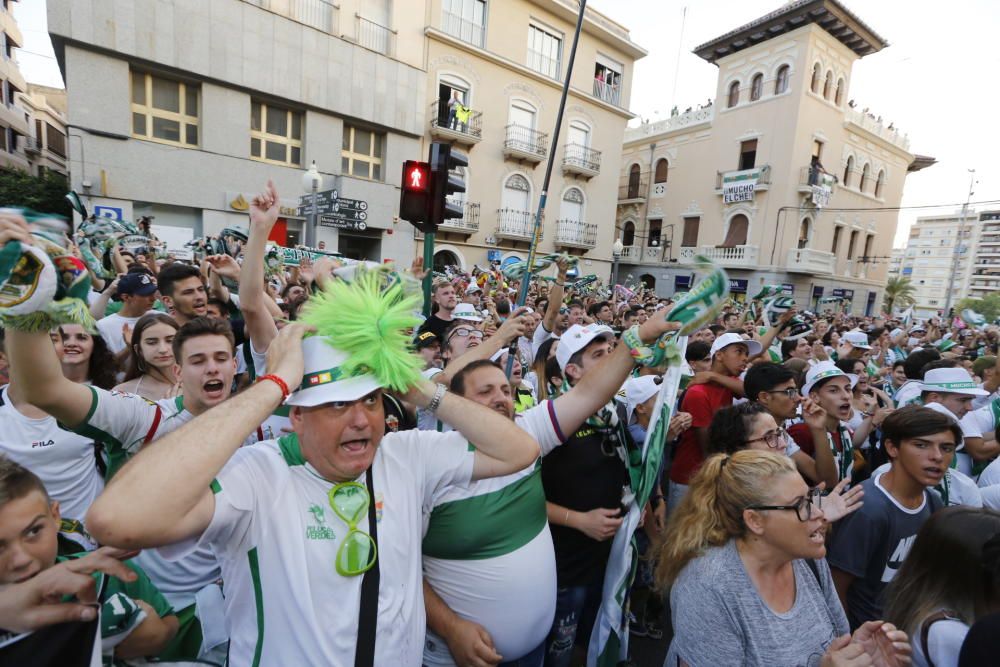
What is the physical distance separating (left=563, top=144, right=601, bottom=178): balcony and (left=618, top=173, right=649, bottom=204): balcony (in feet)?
25.9

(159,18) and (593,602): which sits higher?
(159,18)

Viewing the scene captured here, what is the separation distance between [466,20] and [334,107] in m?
7.79

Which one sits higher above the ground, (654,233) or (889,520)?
(654,233)

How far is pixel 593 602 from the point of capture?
8.80 feet

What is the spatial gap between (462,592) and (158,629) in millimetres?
1050

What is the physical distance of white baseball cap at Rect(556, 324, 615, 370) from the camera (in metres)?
3.02

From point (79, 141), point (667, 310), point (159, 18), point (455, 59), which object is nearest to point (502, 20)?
point (455, 59)

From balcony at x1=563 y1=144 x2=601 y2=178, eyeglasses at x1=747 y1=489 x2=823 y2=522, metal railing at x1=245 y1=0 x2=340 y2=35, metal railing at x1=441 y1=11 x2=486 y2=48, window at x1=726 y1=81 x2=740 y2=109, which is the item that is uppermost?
window at x1=726 y1=81 x2=740 y2=109

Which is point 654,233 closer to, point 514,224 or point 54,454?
point 514,224

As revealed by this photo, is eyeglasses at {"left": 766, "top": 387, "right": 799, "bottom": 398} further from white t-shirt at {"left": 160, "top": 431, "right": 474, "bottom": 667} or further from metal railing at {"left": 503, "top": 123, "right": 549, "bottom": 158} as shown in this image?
metal railing at {"left": 503, "top": 123, "right": 549, "bottom": 158}

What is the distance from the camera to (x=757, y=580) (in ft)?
6.23

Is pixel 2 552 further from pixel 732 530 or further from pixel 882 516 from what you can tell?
pixel 882 516

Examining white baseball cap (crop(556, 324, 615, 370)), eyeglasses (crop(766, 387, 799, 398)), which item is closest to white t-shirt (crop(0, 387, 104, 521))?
white baseball cap (crop(556, 324, 615, 370))

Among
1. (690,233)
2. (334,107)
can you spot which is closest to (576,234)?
(690,233)
